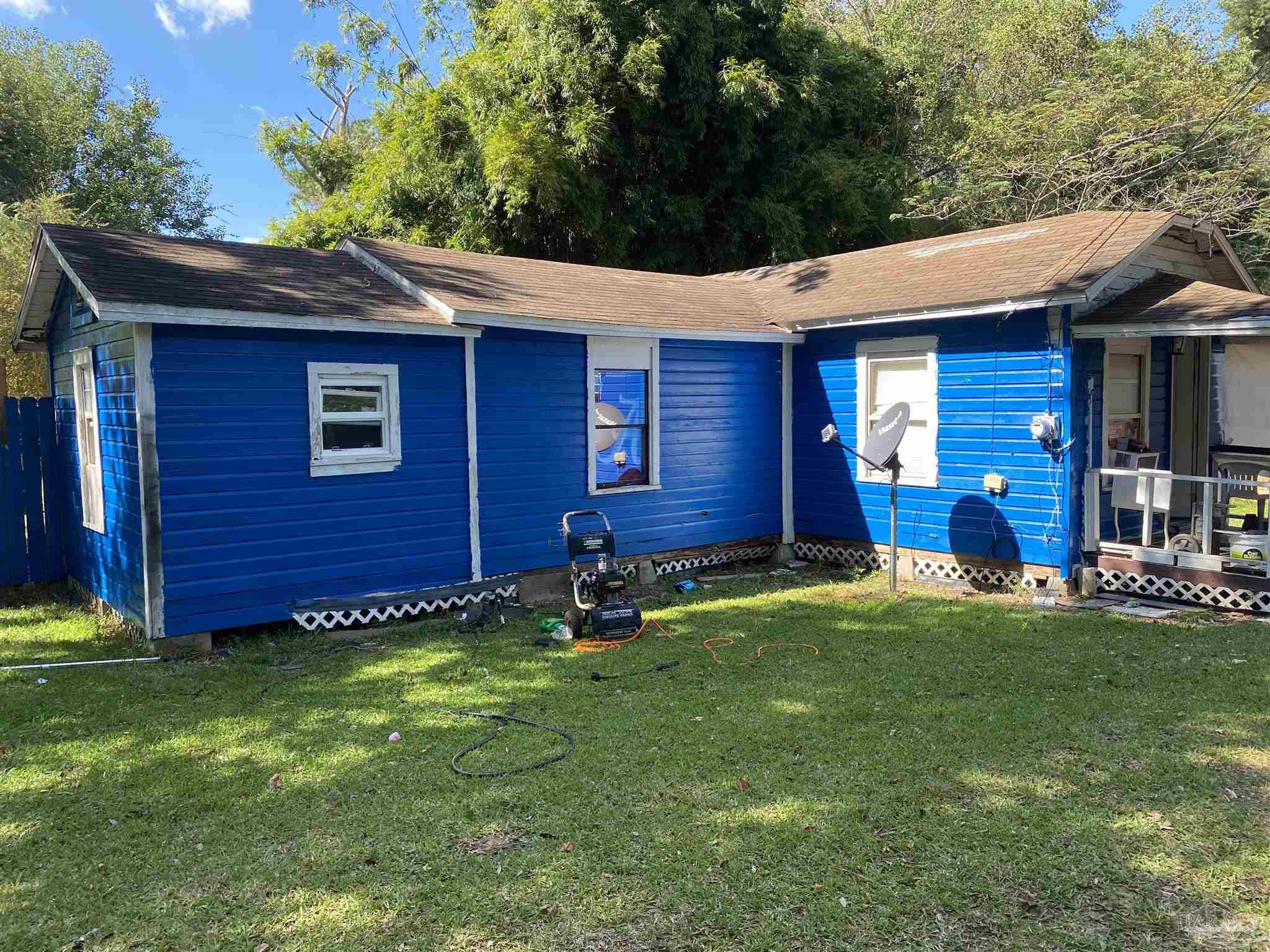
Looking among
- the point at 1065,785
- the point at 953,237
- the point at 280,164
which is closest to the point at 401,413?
the point at 1065,785

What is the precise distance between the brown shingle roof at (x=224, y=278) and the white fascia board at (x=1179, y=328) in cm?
627

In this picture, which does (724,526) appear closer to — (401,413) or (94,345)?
(401,413)

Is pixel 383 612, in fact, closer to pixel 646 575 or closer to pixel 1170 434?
pixel 646 575

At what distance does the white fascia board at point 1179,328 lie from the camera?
771 cm

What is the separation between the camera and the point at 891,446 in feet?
30.5

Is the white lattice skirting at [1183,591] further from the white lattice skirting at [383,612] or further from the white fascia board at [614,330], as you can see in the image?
the white lattice skirting at [383,612]

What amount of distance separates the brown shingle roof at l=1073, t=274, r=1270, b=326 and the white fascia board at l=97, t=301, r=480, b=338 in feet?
20.7

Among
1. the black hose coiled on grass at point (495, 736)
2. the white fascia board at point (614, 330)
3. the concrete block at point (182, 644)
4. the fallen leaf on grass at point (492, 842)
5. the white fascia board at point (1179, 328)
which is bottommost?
the fallen leaf on grass at point (492, 842)

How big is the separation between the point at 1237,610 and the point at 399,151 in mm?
18788

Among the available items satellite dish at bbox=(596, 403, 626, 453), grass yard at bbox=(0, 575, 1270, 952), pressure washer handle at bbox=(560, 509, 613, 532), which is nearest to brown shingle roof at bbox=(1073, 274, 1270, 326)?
grass yard at bbox=(0, 575, 1270, 952)

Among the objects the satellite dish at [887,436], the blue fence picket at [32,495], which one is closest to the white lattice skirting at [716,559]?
the satellite dish at [887,436]

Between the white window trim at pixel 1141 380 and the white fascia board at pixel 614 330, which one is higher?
the white fascia board at pixel 614 330

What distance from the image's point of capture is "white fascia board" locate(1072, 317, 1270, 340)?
25.3 ft

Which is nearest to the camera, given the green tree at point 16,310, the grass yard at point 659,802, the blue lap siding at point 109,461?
the grass yard at point 659,802
